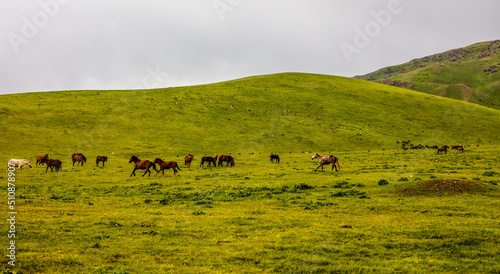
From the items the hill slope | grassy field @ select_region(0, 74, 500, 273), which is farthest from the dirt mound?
the hill slope

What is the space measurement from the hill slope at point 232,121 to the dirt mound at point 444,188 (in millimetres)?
35870

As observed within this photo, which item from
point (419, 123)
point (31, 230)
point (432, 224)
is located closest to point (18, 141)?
point (31, 230)

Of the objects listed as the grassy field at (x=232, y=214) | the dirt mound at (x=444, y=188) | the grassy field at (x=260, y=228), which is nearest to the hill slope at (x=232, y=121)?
the grassy field at (x=232, y=214)

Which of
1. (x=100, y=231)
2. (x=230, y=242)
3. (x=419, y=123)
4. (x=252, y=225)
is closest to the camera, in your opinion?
(x=230, y=242)

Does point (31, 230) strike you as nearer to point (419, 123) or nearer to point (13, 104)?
point (13, 104)

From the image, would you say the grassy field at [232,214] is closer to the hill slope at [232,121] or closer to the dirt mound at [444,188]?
the dirt mound at [444,188]

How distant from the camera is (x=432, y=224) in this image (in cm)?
1345

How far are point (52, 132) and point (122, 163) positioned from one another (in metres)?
21.8

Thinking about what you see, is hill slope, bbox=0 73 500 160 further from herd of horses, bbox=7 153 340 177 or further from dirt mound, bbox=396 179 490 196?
dirt mound, bbox=396 179 490 196

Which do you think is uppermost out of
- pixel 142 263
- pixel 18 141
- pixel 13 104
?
pixel 13 104

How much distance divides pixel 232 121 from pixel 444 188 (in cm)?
5260

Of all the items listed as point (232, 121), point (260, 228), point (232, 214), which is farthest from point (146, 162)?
point (232, 121)

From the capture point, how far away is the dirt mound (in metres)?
19.1

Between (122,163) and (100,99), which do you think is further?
(100,99)
